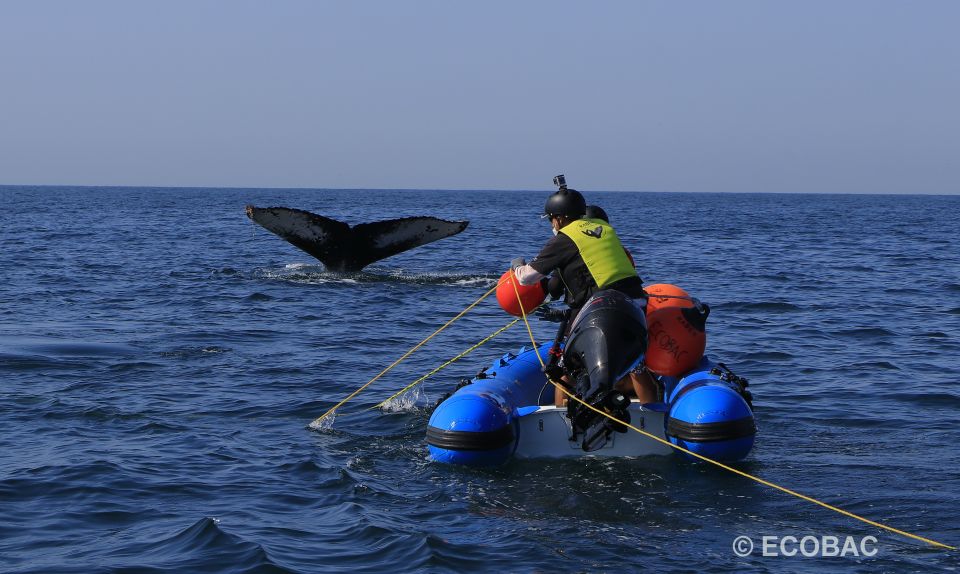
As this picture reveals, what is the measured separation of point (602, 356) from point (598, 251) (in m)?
1.03

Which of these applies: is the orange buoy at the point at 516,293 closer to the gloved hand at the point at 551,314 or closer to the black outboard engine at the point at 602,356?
the gloved hand at the point at 551,314

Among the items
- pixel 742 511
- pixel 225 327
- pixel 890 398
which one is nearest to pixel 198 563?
pixel 742 511

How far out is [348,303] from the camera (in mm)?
21094

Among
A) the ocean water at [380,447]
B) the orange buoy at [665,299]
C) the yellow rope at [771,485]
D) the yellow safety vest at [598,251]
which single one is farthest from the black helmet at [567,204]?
the ocean water at [380,447]

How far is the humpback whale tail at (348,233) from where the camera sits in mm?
21859

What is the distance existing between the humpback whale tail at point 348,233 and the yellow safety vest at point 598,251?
11.6 metres

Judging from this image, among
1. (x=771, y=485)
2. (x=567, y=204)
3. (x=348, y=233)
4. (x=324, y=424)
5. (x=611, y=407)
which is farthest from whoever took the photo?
(x=348, y=233)

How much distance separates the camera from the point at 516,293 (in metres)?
10.2

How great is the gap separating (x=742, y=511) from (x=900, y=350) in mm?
9110

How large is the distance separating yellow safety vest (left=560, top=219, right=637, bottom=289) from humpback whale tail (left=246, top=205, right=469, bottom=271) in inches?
456
